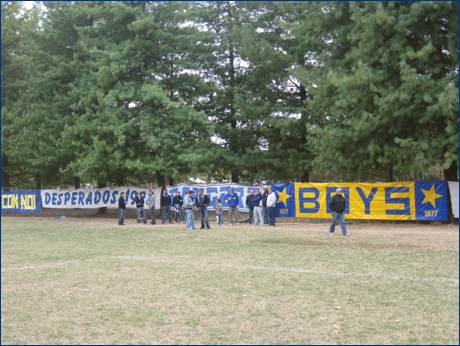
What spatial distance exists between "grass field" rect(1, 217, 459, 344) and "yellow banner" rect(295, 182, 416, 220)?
7.54 m

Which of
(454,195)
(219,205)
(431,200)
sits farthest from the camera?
(219,205)

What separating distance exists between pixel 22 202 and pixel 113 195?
8.57 metres

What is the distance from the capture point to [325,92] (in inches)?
1001

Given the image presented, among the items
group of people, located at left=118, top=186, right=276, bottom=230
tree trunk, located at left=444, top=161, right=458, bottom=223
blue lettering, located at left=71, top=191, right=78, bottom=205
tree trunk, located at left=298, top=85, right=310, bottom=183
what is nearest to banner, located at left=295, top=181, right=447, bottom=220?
tree trunk, located at left=444, top=161, right=458, bottom=223

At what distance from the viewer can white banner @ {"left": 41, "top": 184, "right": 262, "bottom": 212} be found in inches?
1193

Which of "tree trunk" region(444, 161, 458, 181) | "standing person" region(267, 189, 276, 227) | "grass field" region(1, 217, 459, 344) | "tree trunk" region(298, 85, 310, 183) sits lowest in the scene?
"grass field" region(1, 217, 459, 344)

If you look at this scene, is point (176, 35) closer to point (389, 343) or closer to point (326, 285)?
point (326, 285)

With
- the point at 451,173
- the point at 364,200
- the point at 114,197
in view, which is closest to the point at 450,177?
the point at 451,173

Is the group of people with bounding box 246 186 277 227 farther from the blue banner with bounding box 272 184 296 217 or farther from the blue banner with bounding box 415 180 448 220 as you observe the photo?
the blue banner with bounding box 415 180 448 220

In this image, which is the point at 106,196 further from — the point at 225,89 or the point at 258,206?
the point at 258,206

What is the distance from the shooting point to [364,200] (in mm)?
25844

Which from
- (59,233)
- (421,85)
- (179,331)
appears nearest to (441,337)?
(179,331)

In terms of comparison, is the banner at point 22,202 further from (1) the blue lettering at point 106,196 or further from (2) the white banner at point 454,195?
(2) the white banner at point 454,195

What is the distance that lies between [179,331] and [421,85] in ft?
58.4
